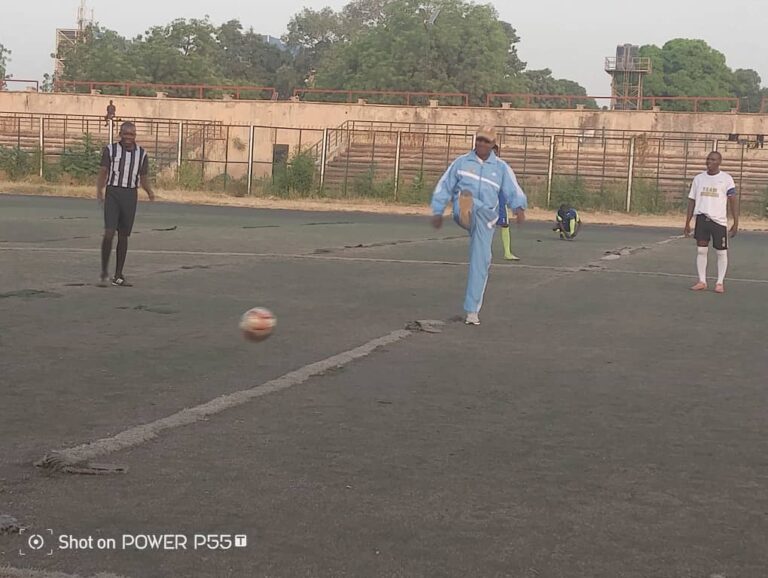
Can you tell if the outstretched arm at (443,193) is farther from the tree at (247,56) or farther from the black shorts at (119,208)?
the tree at (247,56)

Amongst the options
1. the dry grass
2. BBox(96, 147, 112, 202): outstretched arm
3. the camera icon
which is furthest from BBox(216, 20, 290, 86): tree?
the camera icon

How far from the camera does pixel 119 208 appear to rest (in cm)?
1438

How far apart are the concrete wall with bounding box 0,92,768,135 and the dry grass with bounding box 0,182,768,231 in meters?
22.3

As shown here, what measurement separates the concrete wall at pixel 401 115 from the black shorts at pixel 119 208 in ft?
175

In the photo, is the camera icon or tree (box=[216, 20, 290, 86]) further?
tree (box=[216, 20, 290, 86])

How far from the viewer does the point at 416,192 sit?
47.4 m

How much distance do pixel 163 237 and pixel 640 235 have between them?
15.0 metres

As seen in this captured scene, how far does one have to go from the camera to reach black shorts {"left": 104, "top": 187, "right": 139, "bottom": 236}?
47.0 ft

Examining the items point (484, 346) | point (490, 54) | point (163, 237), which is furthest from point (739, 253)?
point (490, 54)

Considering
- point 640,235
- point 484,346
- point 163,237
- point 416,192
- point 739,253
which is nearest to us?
point 484,346

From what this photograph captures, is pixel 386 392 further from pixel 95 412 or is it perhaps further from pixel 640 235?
pixel 640 235

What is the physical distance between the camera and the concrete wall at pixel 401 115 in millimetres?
68562

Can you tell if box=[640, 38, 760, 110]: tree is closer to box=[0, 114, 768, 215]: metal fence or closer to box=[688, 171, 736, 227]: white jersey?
box=[0, 114, 768, 215]: metal fence

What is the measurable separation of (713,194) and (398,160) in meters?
32.5
